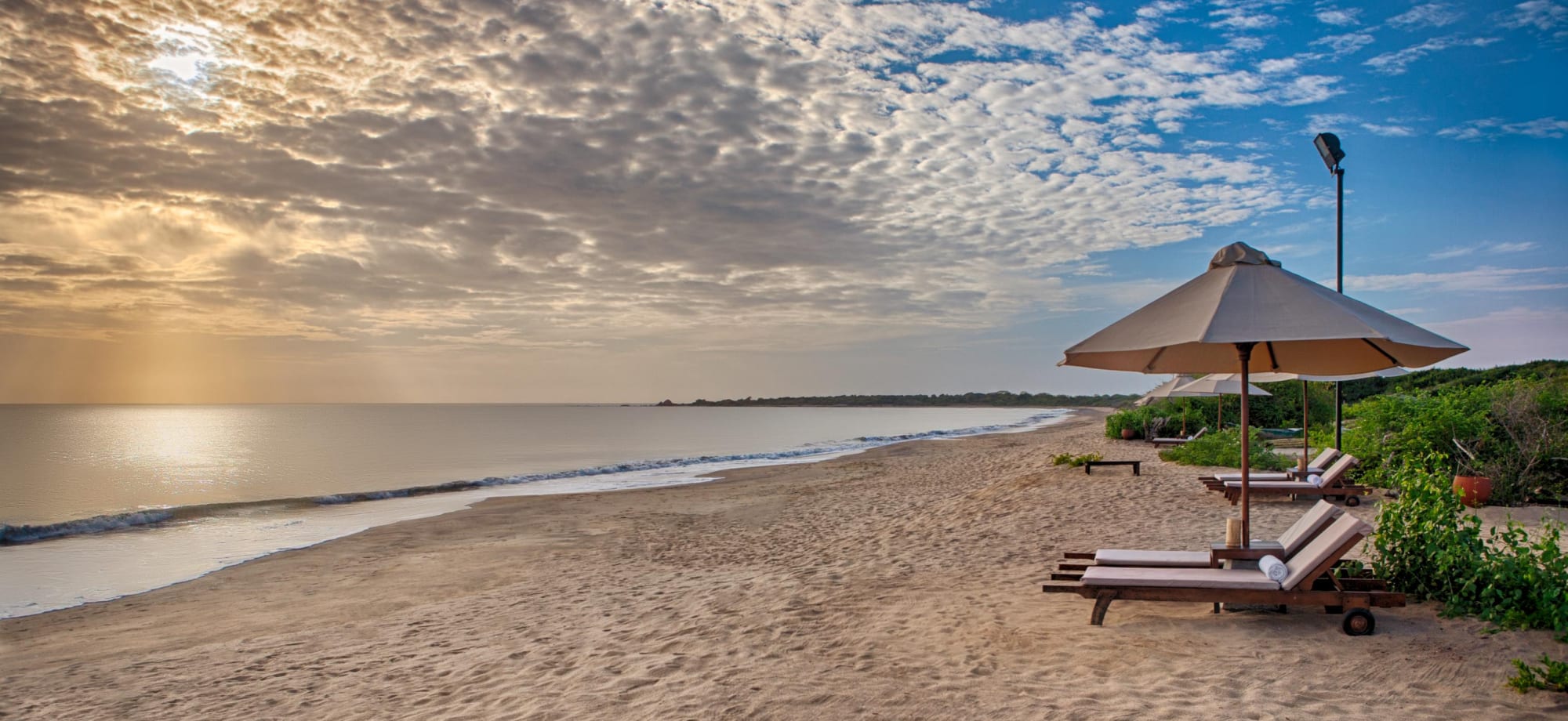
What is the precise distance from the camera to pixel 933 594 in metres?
7.15

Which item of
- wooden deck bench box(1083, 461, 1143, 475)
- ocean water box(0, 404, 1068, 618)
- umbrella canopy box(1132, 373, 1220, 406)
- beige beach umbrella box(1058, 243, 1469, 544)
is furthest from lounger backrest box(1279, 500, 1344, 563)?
umbrella canopy box(1132, 373, 1220, 406)

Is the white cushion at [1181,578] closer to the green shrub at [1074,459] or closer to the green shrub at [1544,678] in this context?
the green shrub at [1544,678]

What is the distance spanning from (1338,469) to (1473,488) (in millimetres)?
1592

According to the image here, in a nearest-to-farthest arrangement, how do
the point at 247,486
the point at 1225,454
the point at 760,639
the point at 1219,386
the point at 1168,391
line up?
1. the point at 760,639
2. the point at 1225,454
3. the point at 1219,386
4. the point at 1168,391
5. the point at 247,486

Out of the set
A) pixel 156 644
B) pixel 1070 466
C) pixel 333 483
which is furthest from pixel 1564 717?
pixel 333 483

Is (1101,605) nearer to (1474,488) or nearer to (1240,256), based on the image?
(1240,256)

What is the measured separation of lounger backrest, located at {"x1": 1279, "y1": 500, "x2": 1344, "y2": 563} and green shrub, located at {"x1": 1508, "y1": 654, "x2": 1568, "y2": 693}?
1349mm

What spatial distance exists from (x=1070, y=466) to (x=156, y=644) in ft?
46.5

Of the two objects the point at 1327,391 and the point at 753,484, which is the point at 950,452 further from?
the point at 1327,391

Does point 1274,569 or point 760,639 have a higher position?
point 1274,569

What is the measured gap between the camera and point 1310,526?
19.1 feet

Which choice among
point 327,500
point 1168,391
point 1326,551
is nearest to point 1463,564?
point 1326,551

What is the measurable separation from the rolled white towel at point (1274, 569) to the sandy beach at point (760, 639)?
1.20 ft

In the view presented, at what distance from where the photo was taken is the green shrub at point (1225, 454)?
16.2 m
